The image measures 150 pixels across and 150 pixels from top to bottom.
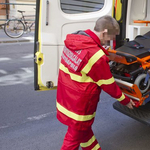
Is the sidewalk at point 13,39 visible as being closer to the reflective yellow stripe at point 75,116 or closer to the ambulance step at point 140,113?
the ambulance step at point 140,113

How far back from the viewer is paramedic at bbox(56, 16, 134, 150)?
2346 millimetres

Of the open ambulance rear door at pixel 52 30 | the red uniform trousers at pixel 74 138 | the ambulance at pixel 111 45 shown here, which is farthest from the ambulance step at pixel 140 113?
the open ambulance rear door at pixel 52 30

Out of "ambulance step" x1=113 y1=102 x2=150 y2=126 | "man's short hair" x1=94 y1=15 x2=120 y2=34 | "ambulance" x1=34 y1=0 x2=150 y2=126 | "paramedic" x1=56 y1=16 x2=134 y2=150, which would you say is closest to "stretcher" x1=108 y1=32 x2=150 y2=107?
"ambulance" x1=34 y1=0 x2=150 y2=126

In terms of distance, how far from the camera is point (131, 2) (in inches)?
146

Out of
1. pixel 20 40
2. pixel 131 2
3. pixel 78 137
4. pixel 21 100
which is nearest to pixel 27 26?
pixel 20 40

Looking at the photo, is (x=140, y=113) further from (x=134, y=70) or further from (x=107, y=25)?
(x=107, y=25)

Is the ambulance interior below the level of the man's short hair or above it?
below

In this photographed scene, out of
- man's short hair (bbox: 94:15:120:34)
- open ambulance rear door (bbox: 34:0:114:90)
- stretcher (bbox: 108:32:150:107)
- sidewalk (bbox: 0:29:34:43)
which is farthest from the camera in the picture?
sidewalk (bbox: 0:29:34:43)

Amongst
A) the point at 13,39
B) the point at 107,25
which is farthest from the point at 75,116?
the point at 13,39

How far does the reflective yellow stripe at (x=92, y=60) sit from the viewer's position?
2.32m

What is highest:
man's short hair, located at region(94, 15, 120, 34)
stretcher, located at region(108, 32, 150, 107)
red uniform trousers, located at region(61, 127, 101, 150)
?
man's short hair, located at region(94, 15, 120, 34)

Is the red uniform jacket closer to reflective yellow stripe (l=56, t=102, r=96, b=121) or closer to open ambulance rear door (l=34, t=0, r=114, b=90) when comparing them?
reflective yellow stripe (l=56, t=102, r=96, b=121)

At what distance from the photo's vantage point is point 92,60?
233 centimetres

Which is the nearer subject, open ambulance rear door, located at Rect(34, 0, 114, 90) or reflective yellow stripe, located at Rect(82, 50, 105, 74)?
reflective yellow stripe, located at Rect(82, 50, 105, 74)
